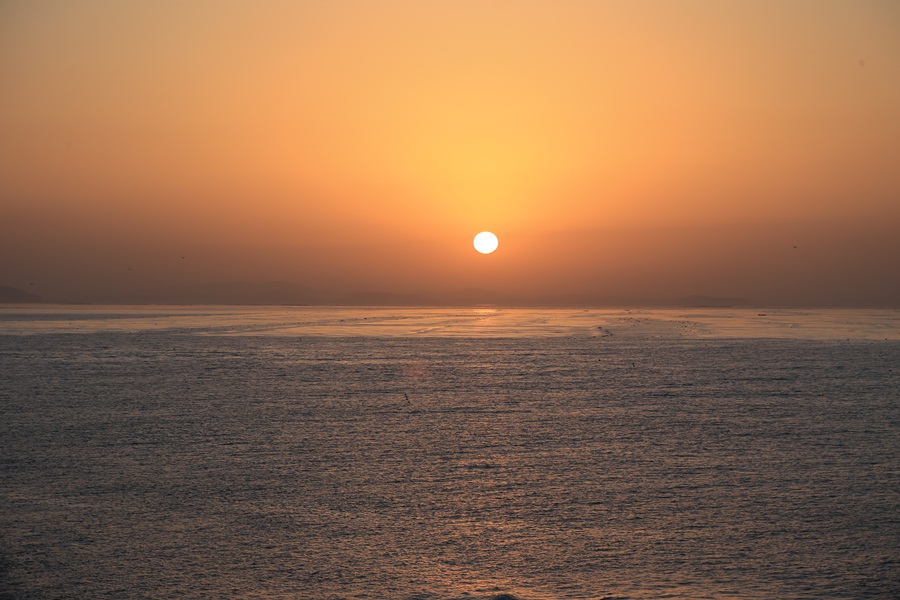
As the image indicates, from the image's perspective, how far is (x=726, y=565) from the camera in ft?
30.6

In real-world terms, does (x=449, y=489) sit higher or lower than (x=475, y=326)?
lower

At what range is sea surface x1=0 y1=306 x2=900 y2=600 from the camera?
29.6ft

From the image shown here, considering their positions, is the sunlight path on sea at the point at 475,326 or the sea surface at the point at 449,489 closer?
the sea surface at the point at 449,489

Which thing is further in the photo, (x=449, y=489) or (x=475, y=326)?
(x=475, y=326)

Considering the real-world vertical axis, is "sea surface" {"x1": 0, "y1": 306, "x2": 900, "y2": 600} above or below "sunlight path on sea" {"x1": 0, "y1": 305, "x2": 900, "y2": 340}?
below

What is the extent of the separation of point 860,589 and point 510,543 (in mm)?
3890

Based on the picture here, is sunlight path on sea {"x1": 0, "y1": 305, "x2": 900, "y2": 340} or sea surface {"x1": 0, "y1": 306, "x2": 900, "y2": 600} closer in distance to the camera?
sea surface {"x1": 0, "y1": 306, "x2": 900, "y2": 600}

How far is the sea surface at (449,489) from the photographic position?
9.02m

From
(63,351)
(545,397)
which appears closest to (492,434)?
(545,397)

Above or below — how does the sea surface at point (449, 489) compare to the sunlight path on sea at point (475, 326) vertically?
below

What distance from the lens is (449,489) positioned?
1284 cm

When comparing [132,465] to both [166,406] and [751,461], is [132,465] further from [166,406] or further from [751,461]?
[751,461]

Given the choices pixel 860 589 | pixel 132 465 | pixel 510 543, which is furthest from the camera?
pixel 132 465

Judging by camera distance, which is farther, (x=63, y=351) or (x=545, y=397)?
(x=63, y=351)
